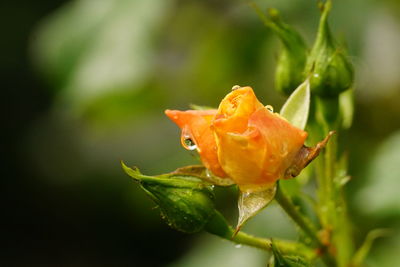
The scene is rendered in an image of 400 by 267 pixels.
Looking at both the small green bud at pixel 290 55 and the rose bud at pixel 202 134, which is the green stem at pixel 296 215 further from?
the small green bud at pixel 290 55

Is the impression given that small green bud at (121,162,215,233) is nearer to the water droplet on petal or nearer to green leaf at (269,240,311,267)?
the water droplet on petal

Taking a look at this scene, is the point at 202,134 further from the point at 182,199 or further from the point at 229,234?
the point at 229,234

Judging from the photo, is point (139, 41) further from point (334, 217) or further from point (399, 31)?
point (334, 217)

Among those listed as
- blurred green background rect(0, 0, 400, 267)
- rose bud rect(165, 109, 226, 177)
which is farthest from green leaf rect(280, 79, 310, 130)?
blurred green background rect(0, 0, 400, 267)

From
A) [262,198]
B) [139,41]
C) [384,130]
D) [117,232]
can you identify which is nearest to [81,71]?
[139,41]

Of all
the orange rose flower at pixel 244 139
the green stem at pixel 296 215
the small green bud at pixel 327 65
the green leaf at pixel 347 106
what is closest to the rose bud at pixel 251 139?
the orange rose flower at pixel 244 139

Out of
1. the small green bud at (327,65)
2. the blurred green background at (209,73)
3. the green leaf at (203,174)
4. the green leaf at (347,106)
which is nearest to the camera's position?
the green leaf at (203,174)

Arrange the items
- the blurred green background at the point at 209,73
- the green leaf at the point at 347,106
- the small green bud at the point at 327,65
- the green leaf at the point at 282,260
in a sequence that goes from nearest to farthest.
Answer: the green leaf at the point at 282,260 < the small green bud at the point at 327,65 < the green leaf at the point at 347,106 < the blurred green background at the point at 209,73
